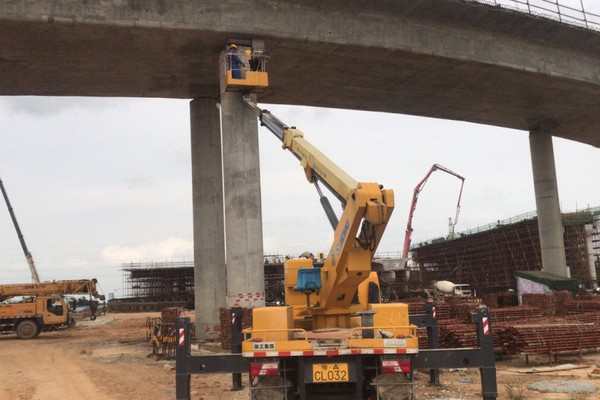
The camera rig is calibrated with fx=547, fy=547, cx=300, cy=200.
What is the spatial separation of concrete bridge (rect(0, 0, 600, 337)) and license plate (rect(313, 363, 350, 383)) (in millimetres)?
12870

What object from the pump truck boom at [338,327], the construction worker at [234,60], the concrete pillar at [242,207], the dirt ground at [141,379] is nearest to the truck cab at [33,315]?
the dirt ground at [141,379]

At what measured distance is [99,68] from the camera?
22.6 meters

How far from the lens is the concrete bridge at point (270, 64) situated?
19.7 metres

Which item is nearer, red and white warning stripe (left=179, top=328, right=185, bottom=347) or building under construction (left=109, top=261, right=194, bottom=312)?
red and white warning stripe (left=179, top=328, right=185, bottom=347)

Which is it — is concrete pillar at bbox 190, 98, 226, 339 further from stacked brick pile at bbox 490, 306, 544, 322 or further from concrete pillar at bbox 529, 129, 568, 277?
concrete pillar at bbox 529, 129, 568, 277

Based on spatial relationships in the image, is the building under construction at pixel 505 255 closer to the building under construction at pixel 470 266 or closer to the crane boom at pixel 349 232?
the building under construction at pixel 470 266

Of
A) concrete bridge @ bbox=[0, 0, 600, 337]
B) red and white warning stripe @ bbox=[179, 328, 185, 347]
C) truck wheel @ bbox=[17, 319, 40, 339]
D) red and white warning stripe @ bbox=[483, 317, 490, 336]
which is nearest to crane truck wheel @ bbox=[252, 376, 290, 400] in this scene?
red and white warning stripe @ bbox=[179, 328, 185, 347]

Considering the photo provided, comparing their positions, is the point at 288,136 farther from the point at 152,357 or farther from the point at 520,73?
the point at 520,73

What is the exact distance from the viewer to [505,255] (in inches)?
2275

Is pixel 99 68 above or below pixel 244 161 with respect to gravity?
above

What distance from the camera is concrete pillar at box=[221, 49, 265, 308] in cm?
2047

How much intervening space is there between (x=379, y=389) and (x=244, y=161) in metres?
14.3

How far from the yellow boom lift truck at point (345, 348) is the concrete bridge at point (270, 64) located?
11.8 m

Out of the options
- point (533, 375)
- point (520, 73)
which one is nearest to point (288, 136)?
point (533, 375)
